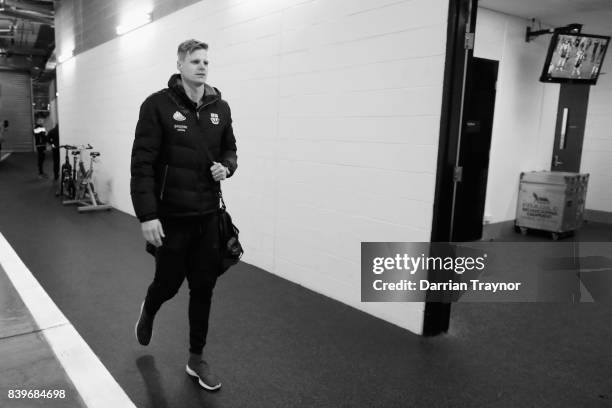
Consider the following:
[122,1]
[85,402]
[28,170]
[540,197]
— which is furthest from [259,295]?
[28,170]

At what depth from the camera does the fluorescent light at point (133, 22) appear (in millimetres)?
5867

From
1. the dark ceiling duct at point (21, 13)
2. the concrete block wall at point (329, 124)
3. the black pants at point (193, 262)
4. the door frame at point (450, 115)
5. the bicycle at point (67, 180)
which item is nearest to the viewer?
the black pants at point (193, 262)

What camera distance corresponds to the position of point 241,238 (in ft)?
14.6

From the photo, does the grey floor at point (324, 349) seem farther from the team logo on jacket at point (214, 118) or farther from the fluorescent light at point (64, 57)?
the fluorescent light at point (64, 57)

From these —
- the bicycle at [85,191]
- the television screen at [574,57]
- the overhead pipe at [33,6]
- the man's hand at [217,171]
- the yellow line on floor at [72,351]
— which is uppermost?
the overhead pipe at [33,6]

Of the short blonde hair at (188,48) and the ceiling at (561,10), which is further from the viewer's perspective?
the ceiling at (561,10)

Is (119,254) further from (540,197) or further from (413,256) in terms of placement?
(540,197)

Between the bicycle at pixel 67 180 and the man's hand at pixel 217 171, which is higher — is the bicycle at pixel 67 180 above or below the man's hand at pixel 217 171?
below

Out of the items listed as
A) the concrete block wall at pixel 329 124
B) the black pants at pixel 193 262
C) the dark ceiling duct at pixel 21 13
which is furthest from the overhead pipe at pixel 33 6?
the black pants at pixel 193 262

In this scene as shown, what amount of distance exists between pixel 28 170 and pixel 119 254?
32.7ft

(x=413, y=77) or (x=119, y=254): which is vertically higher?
(x=413, y=77)

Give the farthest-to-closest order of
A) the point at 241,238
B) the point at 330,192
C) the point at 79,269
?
the point at 241,238 < the point at 79,269 < the point at 330,192

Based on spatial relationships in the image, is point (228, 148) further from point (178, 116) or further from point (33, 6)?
point (33, 6)

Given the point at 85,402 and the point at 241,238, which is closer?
the point at 85,402
